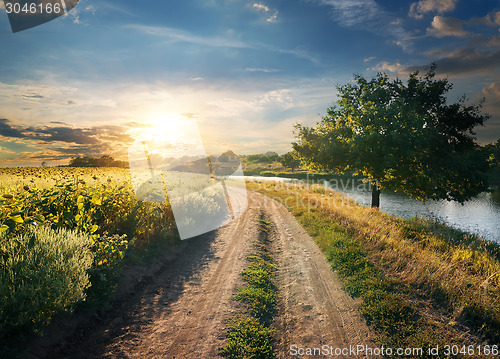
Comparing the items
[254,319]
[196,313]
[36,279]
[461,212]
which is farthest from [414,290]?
[461,212]

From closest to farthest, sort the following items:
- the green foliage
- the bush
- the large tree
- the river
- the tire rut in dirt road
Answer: the bush
the green foliage
the tire rut in dirt road
the large tree
the river

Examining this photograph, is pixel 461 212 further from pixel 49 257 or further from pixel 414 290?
pixel 49 257

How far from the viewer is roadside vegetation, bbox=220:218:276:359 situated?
5.12 meters

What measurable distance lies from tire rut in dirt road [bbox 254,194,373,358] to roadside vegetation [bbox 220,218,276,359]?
0.31 meters

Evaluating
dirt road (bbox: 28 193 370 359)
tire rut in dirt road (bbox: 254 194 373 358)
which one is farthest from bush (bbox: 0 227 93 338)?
tire rut in dirt road (bbox: 254 194 373 358)

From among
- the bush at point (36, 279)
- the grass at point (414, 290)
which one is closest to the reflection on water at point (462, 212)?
the grass at point (414, 290)

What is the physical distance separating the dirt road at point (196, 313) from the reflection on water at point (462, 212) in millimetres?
20323

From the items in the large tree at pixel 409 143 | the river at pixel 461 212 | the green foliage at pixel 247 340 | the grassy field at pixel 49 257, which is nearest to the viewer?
the grassy field at pixel 49 257

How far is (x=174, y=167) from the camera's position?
3681 centimetres

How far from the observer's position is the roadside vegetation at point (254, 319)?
16.8 ft

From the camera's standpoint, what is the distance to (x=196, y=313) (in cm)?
646

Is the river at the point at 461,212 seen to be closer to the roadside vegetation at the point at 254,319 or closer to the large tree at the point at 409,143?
the large tree at the point at 409,143

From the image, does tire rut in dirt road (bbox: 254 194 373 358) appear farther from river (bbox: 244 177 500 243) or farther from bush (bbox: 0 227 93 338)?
river (bbox: 244 177 500 243)

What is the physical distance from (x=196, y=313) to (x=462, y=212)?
34788mm
